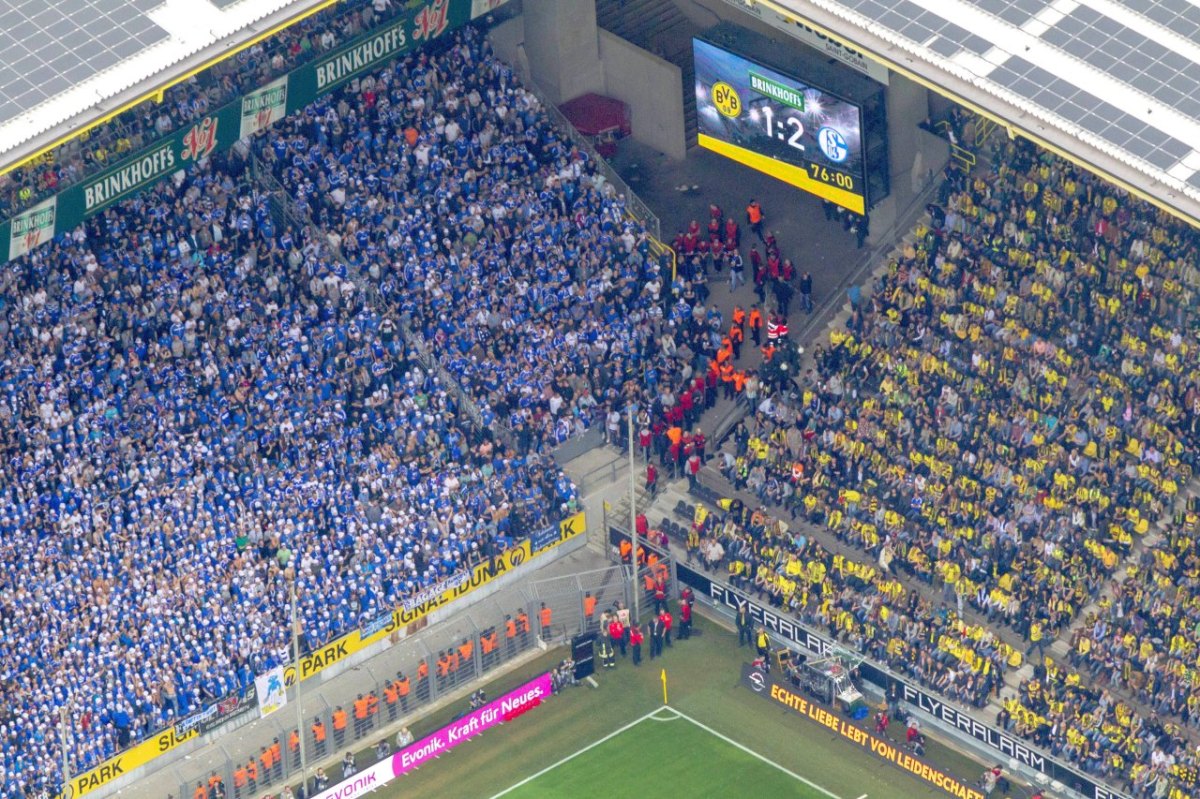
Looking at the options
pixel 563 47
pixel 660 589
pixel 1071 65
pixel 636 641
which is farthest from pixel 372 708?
pixel 1071 65

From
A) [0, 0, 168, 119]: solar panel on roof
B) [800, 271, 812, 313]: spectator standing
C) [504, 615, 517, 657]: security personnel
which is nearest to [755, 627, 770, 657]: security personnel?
[504, 615, 517, 657]: security personnel

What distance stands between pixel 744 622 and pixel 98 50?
20.7m

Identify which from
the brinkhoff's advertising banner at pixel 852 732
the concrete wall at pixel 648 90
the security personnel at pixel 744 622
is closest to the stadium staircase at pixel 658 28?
the concrete wall at pixel 648 90

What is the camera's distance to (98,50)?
69.8m

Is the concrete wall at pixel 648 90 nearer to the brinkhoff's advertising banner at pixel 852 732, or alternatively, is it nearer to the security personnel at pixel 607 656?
the security personnel at pixel 607 656

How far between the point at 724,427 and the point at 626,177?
Result: 1034cm

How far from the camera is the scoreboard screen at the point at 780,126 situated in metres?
79.1

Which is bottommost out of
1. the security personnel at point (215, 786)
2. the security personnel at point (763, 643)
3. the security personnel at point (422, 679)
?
the security personnel at point (215, 786)

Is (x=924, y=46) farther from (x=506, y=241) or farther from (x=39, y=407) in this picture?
(x=39, y=407)

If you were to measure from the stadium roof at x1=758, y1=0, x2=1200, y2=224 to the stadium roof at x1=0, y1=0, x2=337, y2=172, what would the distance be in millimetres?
12235

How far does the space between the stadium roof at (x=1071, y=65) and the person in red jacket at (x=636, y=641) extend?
1548 cm

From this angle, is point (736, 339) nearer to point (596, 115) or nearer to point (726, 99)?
point (726, 99)

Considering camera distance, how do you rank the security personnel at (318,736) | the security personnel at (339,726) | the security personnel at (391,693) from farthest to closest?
the security personnel at (391,693) → the security personnel at (339,726) → the security personnel at (318,736)

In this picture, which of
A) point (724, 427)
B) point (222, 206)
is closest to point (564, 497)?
point (724, 427)
